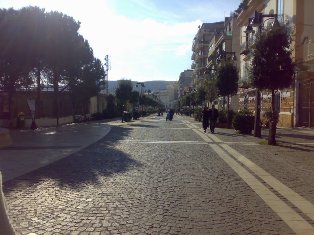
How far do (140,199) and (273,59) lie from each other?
12.3m

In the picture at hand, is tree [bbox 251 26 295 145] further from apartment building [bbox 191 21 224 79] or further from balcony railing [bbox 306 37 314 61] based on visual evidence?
apartment building [bbox 191 21 224 79]

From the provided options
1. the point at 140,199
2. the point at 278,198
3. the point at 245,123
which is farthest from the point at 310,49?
the point at 140,199

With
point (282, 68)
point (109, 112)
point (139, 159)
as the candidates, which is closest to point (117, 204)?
point (139, 159)

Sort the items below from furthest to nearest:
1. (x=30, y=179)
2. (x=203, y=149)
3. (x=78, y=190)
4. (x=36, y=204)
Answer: (x=203, y=149)
(x=30, y=179)
(x=78, y=190)
(x=36, y=204)

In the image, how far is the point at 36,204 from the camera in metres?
6.99

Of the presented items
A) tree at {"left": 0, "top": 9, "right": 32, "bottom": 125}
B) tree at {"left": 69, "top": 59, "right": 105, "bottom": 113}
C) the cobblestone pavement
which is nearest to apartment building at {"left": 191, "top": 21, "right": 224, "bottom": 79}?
tree at {"left": 69, "top": 59, "right": 105, "bottom": 113}

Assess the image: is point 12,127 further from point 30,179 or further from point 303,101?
point 30,179

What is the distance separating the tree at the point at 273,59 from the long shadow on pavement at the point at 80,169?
6.80 m

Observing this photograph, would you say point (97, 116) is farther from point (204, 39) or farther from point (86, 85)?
point (204, 39)

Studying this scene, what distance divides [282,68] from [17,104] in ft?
81.3

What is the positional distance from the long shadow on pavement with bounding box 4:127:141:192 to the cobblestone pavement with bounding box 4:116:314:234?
Result: 0.02 metres

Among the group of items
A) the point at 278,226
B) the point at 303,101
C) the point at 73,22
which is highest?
the point at 73,22

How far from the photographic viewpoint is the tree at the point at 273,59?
1802 centimetres

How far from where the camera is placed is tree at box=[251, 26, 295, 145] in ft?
59.1
